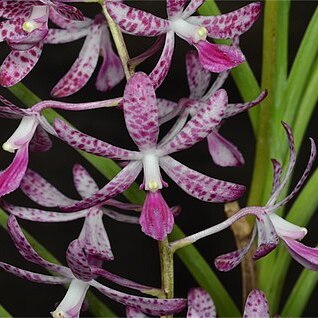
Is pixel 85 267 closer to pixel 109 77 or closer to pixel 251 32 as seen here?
pixel 109 77

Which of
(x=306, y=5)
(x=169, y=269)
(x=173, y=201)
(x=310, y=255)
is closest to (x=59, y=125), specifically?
(x=169, y=269)

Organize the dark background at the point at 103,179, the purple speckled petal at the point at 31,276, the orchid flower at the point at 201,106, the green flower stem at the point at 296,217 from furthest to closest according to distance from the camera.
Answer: the dark background at the point at 103,179 → the green flower stem at the point at 296,217 → the orchid flower at the point at 201,106 → the purple speckled petal at the point at 31,276

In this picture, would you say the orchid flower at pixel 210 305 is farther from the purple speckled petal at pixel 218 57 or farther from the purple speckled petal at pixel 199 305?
the purple speckled petal at pixel 218 57

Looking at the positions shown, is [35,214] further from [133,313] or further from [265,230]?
[265,230]

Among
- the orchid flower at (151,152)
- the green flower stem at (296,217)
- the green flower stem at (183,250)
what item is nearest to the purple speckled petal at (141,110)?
the orchid flower at (151,152)

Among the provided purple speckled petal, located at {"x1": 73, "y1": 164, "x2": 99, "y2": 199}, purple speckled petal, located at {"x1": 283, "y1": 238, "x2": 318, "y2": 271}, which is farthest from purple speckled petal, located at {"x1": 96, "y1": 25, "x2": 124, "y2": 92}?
purple speckled petal, located at {"x1": 283, "y1": 238, "x2": 318, "y2": 271}

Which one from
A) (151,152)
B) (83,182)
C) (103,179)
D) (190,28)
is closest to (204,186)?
(151,152)

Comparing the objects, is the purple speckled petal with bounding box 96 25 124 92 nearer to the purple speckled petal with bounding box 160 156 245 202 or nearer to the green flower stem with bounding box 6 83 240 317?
the green flower stem with bounding box 6 83 240 317
